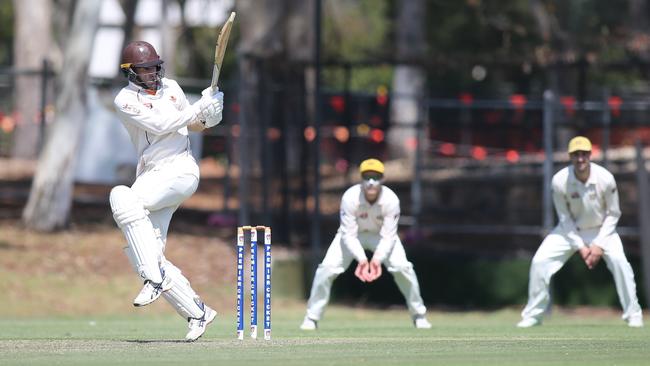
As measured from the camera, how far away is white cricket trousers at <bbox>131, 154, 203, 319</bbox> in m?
11.7

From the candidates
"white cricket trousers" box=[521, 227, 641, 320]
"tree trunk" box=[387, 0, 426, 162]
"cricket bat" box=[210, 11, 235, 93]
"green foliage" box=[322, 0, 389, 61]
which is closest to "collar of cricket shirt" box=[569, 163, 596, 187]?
"white cricket trousers" box=[521, 227, 641, 320]

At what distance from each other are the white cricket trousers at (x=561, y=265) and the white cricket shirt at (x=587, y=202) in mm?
94

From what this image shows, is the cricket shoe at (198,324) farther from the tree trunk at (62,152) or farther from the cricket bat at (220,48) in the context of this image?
the tree trunk at (62,152)

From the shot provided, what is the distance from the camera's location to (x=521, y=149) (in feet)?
107

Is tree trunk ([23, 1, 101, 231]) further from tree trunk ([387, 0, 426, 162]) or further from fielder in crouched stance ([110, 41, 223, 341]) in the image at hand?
tree trunk ([387, 0, 426, 162])

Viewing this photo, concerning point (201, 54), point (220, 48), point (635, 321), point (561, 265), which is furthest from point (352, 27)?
point (220, 48)

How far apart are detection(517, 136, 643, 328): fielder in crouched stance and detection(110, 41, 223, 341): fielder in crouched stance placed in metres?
5.42

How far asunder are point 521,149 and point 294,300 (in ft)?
33.9

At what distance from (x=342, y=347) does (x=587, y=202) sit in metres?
5.29

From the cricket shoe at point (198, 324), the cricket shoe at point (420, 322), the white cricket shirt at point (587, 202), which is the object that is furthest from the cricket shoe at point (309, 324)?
the cricket shoe at point (198, 324)

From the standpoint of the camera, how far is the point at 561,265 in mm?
16391

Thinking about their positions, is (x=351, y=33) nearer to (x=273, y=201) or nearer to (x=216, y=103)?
(x=273, y=201)

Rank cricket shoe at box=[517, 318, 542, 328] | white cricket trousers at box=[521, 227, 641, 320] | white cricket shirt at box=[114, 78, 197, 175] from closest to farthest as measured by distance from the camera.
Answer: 1. white cricket shirt at box=[114, 78, 197, 175]
2. white cricket trousers at box=[521, 227, 641, 320]
3. cricket shoe at box=[517, 318, 542, 328]

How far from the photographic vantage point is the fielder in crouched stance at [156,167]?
11508mm
